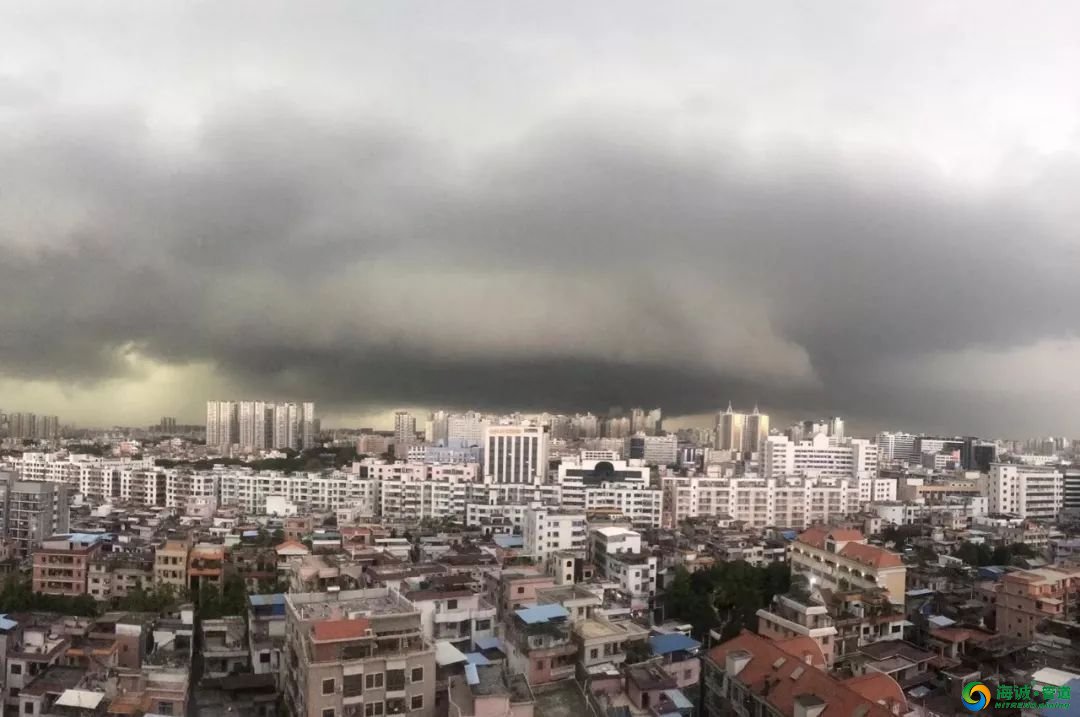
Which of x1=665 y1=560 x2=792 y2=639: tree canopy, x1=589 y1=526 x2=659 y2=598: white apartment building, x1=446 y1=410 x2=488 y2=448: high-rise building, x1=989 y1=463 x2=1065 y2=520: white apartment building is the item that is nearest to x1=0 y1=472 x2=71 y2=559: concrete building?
x1=589 y1=526 x2=659 y2=598: white apartment building

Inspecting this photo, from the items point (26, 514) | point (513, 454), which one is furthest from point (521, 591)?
point (513, 454)

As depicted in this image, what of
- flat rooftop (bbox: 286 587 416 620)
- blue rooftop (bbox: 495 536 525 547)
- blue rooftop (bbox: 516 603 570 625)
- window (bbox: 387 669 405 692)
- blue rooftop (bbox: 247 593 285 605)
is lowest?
blue rooftop (bbox: 495 536 525 547)

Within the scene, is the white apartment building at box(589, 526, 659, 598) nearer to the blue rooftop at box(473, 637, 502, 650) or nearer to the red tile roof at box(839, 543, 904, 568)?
the red tile roof at box(839, 543, 904, 568)

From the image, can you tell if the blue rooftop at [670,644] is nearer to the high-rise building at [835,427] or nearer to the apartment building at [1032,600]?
the apartment building at [1032,600]

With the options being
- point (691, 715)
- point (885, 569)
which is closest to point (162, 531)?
point (691, 715)

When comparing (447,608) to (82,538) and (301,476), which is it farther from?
(301,476)

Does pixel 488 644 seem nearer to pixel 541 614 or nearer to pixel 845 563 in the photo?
pixel 541 614
